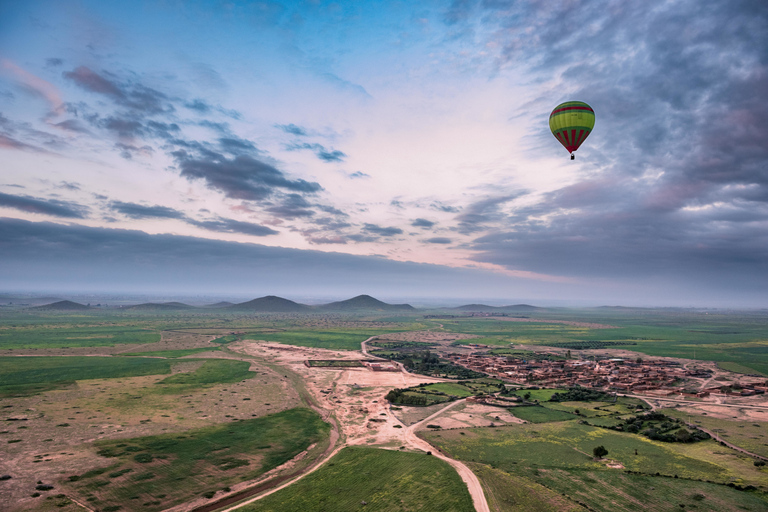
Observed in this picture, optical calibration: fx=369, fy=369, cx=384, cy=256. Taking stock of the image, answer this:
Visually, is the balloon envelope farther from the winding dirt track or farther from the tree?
the winding dirt track

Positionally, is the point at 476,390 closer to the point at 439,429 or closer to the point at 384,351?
the point at 439,429

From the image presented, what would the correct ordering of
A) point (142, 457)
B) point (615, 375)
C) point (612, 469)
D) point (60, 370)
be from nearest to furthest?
point (142, 457) < point (612, 469) < point (60, 370) < point (615, 375)

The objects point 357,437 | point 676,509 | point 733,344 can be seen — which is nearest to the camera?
point 676,509

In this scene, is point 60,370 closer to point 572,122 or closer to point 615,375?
point 572,122

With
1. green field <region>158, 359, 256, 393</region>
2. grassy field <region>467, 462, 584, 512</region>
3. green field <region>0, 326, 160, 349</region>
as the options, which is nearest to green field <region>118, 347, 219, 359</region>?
green field <region>158, 359, 256, 393</region>

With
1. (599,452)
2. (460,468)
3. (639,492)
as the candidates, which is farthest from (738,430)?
(460,468)

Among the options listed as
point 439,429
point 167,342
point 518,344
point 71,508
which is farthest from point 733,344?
point 167,342

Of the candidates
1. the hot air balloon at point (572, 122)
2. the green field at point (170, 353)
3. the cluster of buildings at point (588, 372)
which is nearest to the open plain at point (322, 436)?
the cluster of buildings at point (588, 372)

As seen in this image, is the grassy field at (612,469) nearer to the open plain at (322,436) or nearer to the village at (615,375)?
the open plain at (322,436)
